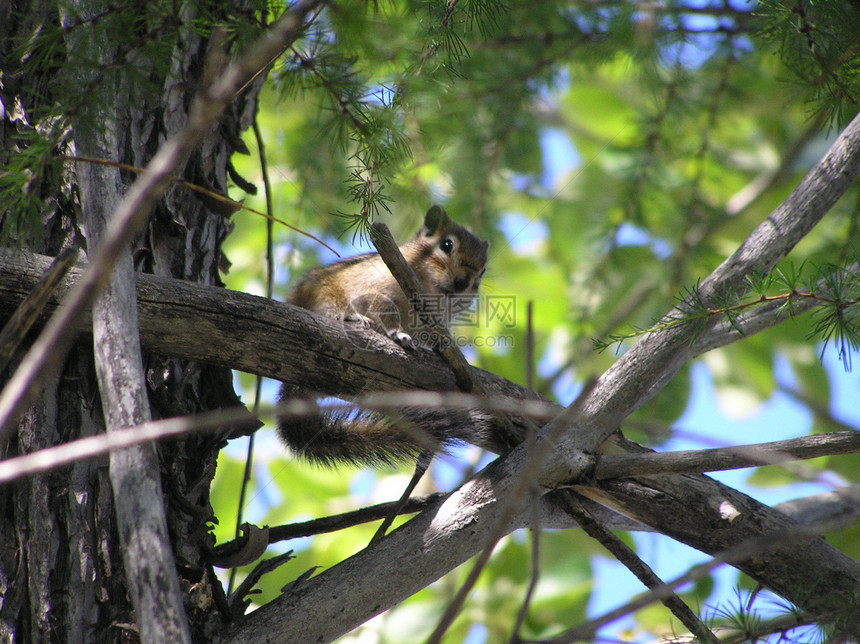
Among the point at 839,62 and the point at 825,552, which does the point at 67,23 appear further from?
the point at 825,552

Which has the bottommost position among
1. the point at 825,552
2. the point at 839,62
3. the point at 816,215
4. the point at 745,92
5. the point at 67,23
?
the point at 825,552

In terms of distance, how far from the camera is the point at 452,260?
2.95m

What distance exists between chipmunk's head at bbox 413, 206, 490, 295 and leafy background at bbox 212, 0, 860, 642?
170mm

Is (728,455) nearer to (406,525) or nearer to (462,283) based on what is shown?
(406,525)

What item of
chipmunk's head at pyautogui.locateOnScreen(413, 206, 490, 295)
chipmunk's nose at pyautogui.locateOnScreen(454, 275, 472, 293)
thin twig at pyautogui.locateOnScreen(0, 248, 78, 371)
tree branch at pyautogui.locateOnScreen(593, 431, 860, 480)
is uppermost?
chipmunk's head at pyautogui.locateOnScreen(413, 206, 490, 295)

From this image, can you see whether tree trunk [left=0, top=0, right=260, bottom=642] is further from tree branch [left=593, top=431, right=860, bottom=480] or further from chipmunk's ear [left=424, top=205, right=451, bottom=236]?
chipmunk's ear [left=424, top=205, right=451, bottom=236]

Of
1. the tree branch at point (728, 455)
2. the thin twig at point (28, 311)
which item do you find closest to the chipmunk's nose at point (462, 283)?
the tree branch at point (728, 455)

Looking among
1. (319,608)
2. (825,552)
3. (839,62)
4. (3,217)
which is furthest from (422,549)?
(839,62)

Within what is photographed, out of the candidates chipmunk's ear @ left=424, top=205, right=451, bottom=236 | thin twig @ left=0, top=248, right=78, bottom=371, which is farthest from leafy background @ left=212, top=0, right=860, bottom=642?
thin twig @ left=0, top=248, right=78, bottom=371

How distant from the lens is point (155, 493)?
1.05m

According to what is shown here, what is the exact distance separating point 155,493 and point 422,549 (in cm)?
57

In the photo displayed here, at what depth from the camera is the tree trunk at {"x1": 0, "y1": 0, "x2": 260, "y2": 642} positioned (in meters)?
1.32

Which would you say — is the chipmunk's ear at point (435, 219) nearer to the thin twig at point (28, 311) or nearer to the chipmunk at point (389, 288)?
the chipmunk at point (389, 288)

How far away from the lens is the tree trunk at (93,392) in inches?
52.1
